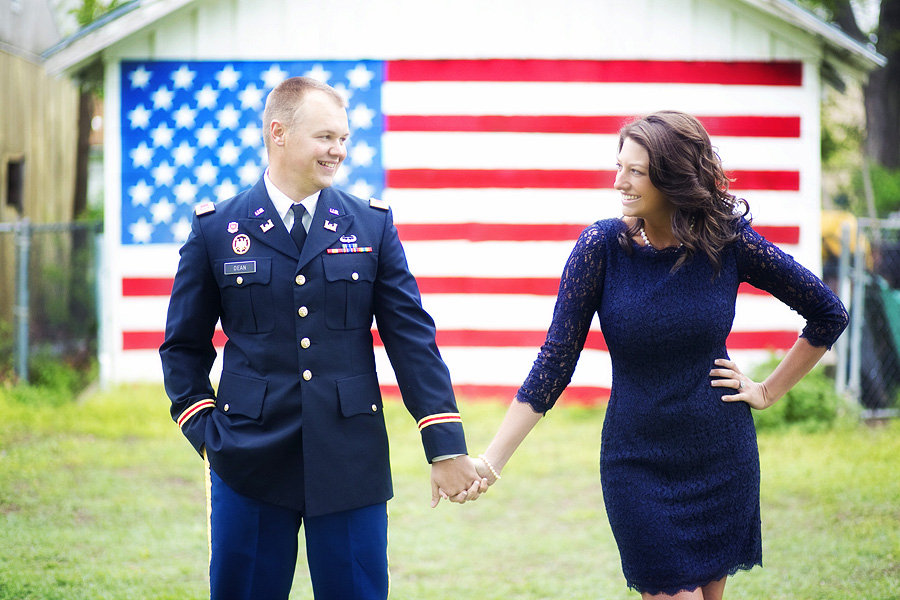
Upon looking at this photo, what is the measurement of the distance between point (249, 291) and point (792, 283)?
1828 mm

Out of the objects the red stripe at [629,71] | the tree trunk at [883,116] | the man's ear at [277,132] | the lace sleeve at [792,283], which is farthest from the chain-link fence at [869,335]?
the tree trunk at [883,116]

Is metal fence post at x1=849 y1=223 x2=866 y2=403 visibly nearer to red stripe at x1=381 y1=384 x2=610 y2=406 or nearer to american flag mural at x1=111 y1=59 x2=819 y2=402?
american flag mural at x1=111 y1=59 x2=819 y2=402

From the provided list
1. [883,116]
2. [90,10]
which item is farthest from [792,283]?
[883,116]

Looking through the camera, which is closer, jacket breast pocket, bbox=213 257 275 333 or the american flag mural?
jacket breast pocket, bbox=213 257 275 333

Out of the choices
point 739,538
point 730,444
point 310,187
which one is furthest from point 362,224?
point 739,538

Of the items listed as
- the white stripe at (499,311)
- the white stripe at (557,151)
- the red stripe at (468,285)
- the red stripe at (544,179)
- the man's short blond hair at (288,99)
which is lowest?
the white stripe at (499,311)

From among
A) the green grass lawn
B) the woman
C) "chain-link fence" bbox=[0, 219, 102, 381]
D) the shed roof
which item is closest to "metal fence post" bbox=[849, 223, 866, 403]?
the green grass lawn

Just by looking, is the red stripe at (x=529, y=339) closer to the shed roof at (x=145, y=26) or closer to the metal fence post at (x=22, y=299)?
the shed roof at (x=145, y=26)

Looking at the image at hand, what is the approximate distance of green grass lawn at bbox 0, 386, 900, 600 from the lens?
5.27m

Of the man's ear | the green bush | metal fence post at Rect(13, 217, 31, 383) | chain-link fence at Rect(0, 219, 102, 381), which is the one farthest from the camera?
chain-link fence at Rect(0, 219, 102, 381)

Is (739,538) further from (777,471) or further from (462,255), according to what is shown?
(462,255)

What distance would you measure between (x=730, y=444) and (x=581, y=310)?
2.16ft

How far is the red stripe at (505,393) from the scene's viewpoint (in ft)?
33.2

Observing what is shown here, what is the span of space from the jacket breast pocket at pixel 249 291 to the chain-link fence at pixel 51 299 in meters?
7.40
